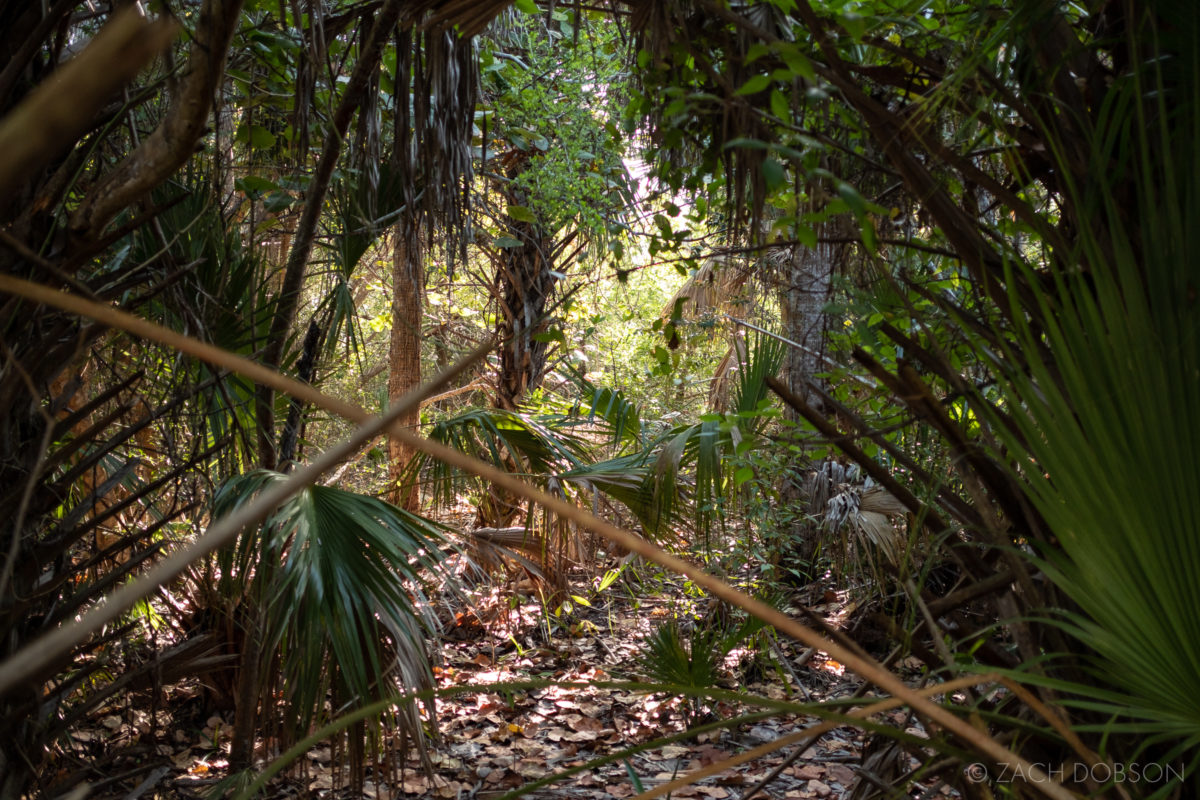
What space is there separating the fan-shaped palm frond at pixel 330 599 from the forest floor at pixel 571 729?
0.19 meters

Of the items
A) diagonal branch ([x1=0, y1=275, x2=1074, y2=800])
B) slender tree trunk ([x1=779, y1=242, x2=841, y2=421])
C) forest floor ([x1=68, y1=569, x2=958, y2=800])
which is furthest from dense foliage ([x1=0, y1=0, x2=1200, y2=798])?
slender tree trunk ([x1=779, y1=242, x2=841, y2=421])

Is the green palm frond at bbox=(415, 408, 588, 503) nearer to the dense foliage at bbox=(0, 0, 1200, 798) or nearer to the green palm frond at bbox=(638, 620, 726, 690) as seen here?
the dense foliage at bbox=(0, 0, 1200, 798)

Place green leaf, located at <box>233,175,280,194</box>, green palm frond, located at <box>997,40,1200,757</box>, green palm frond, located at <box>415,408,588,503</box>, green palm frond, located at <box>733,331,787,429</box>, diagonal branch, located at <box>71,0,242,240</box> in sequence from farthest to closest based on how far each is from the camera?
green palm frond, located at <box>415,408,588,503</box>, green palm frond, located at <box>733,331,787,429</box>, green leaf, located at <box>233,175,280,194</box>, diagonal branch, located at <box>71,0,242,240</box>, green palm frond, located at <box>997,40,1200,757</box>

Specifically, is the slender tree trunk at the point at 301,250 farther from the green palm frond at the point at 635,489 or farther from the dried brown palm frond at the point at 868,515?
the dried brown palm frond at the point at 868,515

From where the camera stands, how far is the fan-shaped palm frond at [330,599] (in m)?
1.99

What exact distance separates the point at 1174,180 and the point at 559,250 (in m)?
4.59

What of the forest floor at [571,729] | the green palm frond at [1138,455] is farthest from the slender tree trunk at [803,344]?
the green palm frond at [1138,455]

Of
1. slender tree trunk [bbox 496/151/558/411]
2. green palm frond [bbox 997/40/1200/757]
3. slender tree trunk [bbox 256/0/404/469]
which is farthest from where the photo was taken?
slender tree trunk [bbox 496/151/558/411]

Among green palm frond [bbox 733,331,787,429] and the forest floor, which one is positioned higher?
green palm frond [bbox 733,331,787,429]

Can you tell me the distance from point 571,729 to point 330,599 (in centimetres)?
155

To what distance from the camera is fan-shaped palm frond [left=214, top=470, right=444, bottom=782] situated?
78.5 inches

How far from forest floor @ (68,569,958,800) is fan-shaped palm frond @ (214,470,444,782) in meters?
0.19

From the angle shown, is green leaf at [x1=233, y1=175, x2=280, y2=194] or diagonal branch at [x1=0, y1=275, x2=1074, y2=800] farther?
green leaf at [x1=233, y1=175, x2=280, y2=194]

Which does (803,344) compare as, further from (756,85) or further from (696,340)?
(756,85)
